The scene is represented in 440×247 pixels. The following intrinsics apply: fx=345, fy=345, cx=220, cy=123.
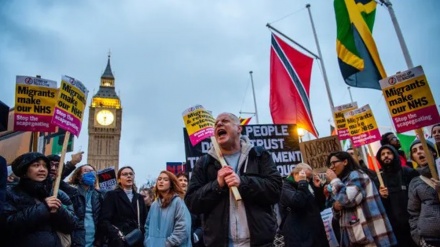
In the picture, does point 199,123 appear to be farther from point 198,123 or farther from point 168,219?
point 168,219

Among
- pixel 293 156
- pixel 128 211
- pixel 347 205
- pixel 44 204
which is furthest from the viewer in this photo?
pixel 293 156

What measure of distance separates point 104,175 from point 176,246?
4655 millimetres

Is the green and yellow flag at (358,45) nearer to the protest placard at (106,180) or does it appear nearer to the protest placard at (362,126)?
the protest placard at (362,126)

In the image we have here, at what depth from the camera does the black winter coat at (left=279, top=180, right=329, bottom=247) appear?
444 cm

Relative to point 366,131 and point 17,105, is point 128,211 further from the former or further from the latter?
point 366,131

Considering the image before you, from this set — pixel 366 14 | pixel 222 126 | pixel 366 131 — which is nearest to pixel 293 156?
pixel 366 131

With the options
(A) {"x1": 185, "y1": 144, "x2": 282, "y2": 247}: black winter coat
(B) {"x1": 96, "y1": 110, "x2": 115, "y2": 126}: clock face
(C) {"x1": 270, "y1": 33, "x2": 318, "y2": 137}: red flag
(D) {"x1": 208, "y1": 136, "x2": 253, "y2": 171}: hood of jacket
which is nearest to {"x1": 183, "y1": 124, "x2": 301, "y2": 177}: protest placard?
(C) {"x1": 270, "y1": 33, "x2": 318, "y2": 137}: red flag

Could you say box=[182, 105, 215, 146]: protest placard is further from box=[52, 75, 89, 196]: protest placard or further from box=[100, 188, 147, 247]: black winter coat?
box=[52, 75, 89, 196]: protest placard

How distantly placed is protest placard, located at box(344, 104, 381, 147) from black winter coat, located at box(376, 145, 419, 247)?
105 centimetres

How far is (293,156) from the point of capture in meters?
7.61

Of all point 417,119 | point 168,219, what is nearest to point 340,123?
point 417,119

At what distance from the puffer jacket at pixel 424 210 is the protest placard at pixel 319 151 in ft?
12.3

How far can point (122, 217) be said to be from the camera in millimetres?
4840

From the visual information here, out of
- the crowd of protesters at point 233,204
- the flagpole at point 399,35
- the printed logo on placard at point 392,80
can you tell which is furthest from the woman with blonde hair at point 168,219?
the flagpole at point 399,35
